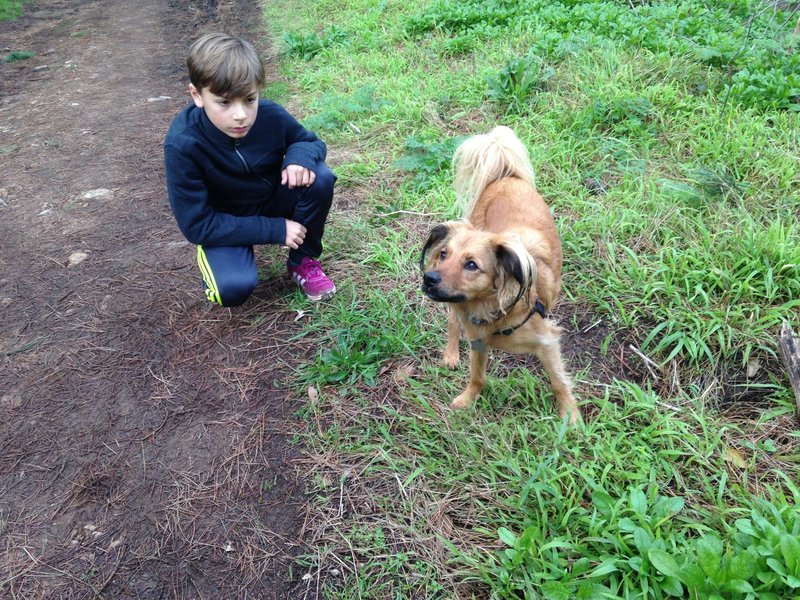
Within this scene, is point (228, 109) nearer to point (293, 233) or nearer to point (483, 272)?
point (293, 233)

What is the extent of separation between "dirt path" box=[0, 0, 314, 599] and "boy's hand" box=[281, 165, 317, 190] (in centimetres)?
78

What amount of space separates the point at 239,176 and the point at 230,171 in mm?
66

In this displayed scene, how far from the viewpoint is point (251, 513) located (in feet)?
7.29

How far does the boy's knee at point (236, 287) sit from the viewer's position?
2914 mm

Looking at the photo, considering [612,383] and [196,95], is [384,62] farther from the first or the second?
[612,383]

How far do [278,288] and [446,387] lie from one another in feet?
4.53

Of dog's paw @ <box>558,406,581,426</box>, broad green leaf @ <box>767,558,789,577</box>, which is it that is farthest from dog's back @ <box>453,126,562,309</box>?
broad green leaf @ <box>767,558,789,577</box>

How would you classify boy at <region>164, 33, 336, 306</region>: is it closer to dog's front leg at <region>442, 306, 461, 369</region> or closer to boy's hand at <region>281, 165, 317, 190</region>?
boy's hand at <region>281, 165, 317, 190</region>

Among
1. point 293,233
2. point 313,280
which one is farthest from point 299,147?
point 313,280

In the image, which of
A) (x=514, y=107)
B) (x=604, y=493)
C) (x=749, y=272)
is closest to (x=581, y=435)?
(x=604, y=493)

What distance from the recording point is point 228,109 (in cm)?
256

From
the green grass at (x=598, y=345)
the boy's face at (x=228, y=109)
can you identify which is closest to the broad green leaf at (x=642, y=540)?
the green grass at (x=598, y=345)

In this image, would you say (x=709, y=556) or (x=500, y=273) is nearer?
(x=709, y=556)

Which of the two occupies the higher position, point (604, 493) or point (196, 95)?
point (196, 95)
